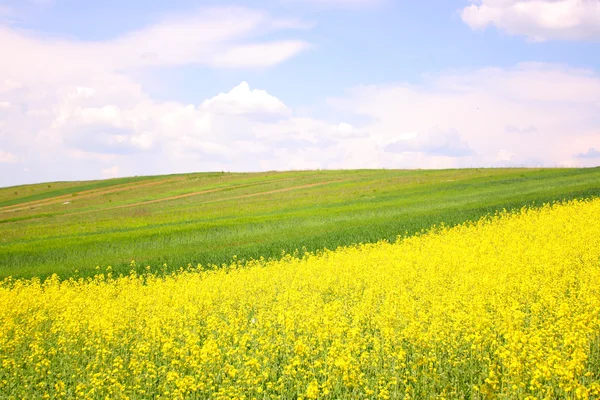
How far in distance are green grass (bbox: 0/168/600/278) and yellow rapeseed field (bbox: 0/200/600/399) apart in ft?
23.3

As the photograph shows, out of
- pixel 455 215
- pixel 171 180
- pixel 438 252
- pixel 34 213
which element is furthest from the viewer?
pixel 171 180

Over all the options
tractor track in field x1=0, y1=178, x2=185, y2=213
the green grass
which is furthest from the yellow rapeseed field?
tractor track in field x1=0, y1=178, x2=185, y2=213

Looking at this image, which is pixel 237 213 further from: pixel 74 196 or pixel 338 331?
pixel 74 196

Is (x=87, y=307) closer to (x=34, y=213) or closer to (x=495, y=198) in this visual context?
(x=495, y=198)

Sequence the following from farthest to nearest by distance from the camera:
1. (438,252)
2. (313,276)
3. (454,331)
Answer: (438,252) → (313,276) → (454,331)

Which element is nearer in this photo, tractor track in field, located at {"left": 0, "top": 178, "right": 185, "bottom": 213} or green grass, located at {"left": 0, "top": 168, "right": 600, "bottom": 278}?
green grass, located at {"left": 0, "top": 168, "right": 600, "bottom": 278}

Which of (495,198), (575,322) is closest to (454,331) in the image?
(575,322)

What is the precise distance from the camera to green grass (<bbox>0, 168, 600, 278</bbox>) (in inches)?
1062

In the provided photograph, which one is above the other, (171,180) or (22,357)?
(171,180)

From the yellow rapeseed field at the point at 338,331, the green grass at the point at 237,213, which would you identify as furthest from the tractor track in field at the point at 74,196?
the yellow rapeseed field at the point at 338,331

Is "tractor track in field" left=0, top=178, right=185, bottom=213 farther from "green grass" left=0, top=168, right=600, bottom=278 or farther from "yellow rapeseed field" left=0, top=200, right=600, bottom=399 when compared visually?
"yellow rapeseed field" left=0, top=200, right=600, bottom=399

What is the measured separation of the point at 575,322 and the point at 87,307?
1126cm

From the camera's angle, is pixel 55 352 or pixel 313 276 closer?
pixel 55 352

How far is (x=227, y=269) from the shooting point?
22.7m
